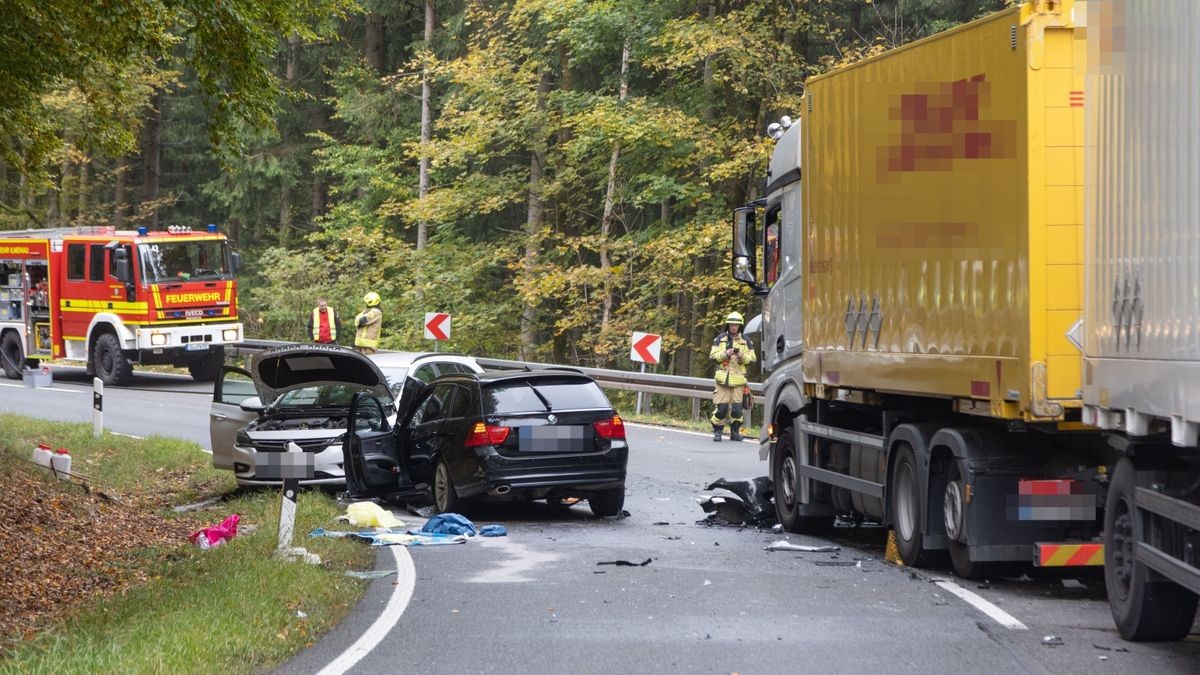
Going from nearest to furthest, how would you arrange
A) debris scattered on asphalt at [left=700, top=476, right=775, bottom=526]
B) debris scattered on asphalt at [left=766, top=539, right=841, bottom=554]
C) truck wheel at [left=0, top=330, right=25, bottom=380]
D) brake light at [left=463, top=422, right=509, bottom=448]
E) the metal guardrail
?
debris scattered on asphalt at [left=766, top=539, right=841, bottom=554], brake light at [left=463, top=422, right=509, bottom=448], debris scattered on asphalt at [left=700, top=476, right=775, bottom=526], the metal guardrail, truck wheel at [left=0, top=330, right=25, bottom=380]

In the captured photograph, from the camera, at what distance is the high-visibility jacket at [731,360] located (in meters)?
22.3

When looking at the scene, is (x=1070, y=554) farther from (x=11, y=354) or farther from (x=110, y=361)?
(x=11, y=354)

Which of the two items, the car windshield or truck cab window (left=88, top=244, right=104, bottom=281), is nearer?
the car windshield

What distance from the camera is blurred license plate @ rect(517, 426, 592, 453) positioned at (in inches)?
539

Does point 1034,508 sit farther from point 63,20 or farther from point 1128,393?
point 63,20

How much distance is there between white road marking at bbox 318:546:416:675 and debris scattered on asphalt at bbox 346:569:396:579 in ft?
0.23

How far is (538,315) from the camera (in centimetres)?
3572

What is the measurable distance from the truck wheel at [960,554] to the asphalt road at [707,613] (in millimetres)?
99

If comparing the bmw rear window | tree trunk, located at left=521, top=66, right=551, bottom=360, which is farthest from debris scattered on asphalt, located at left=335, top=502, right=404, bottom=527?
tree trunk, located at left=521, top=66, right=551, bottom=360

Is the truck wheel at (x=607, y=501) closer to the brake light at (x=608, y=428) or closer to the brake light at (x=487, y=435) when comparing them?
the brake light at (x=608, y=428)

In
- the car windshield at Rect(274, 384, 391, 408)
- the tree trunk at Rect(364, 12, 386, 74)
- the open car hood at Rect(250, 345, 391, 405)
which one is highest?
the tree trunk at Rect(364, 12, 386, 74)

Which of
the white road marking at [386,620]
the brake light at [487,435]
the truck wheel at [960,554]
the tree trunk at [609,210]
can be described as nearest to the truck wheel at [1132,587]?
the truck wheel at [960,554]

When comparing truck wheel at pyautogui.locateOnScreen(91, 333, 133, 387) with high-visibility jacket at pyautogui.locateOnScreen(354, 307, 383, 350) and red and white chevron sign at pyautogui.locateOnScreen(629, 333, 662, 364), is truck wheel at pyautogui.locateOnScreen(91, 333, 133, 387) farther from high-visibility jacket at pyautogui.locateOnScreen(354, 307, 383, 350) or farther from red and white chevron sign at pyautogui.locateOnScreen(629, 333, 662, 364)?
red and white chevron sign at pyautogui.locateOnScreen(629, 333, 662, 364)

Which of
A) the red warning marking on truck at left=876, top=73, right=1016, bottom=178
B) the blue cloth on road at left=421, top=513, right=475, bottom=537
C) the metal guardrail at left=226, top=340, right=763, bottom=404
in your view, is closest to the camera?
the red warning marking on truck at left=876, top=73, right=1016, bottom=178
